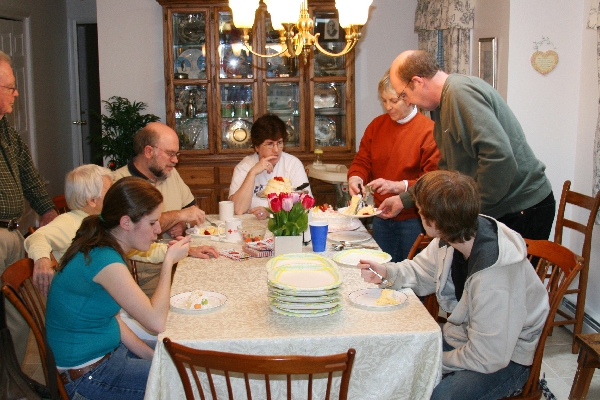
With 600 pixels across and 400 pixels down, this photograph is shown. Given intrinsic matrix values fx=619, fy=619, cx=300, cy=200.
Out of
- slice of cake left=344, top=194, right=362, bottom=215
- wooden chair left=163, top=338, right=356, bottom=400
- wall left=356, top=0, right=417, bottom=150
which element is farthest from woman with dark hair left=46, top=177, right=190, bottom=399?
wall left=356, top=0, right=417, bottom=150

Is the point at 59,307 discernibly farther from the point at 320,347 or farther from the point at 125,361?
the point at 320,347

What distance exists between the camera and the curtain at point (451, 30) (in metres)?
4.21

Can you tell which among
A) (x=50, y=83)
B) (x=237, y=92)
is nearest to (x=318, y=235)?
(x=237, y=92)

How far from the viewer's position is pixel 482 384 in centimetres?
181

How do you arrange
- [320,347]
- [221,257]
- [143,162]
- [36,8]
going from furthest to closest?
[36,8] < [143,162] < [221,257] < [320,347]

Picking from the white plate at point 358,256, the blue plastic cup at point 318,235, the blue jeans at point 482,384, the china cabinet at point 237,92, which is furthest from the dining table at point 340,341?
the china cabinet at point 237,92

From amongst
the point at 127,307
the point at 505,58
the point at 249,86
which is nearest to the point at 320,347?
the point at 127,307

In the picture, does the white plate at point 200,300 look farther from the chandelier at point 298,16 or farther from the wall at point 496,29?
the wall at point 496,29

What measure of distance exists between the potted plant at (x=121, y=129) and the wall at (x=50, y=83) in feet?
3.09

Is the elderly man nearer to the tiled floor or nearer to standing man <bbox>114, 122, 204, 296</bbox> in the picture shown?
standing man <bbox>114, 122, 204, 296</bbox>

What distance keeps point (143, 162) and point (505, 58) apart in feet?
6.99

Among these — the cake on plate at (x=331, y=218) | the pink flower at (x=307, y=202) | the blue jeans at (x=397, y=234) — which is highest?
the pink flower at (x=307, y=202)

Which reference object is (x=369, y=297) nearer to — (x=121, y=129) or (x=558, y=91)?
(x=558, y=91)

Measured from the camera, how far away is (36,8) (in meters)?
5.89
